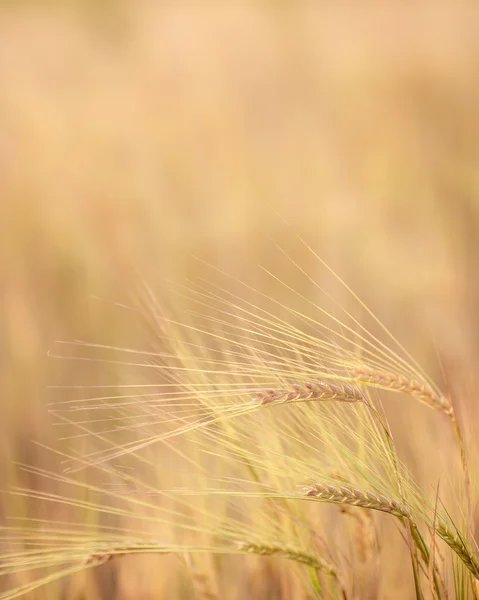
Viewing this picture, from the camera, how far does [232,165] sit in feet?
9.53

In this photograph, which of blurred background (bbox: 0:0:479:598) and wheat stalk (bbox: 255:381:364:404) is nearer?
wheat stalk (bbox: 255:381:364:404)

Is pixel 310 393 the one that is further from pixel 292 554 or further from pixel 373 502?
pixel 292 554

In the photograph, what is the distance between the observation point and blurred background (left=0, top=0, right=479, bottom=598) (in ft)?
7.33

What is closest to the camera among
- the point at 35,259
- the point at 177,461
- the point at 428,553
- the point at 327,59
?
the point at 428,553

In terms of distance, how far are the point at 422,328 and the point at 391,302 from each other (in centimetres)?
23

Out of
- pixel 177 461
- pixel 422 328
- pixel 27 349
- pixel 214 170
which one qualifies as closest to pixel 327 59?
pixel 214 170

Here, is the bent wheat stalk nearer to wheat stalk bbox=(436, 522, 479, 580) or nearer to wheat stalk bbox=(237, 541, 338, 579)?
wheat stalk bbox=(436, 522, 479, 580)

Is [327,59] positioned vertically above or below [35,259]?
above

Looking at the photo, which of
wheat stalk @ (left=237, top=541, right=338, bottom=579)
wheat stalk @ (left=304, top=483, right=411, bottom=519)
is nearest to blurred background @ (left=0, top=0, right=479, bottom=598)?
wheat stalk @ (left=237, top=541, right=338, bottom=579)

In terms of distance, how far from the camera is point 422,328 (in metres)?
2.08

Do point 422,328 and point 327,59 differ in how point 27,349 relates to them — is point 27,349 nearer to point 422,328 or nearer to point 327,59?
point 422,328

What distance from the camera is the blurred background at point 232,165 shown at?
2234mm

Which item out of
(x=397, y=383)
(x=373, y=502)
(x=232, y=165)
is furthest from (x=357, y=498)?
(x=232, y=165)

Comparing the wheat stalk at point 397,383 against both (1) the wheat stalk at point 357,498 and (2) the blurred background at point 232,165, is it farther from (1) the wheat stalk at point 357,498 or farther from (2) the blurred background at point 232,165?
(2) the blurred background at point 232,165
